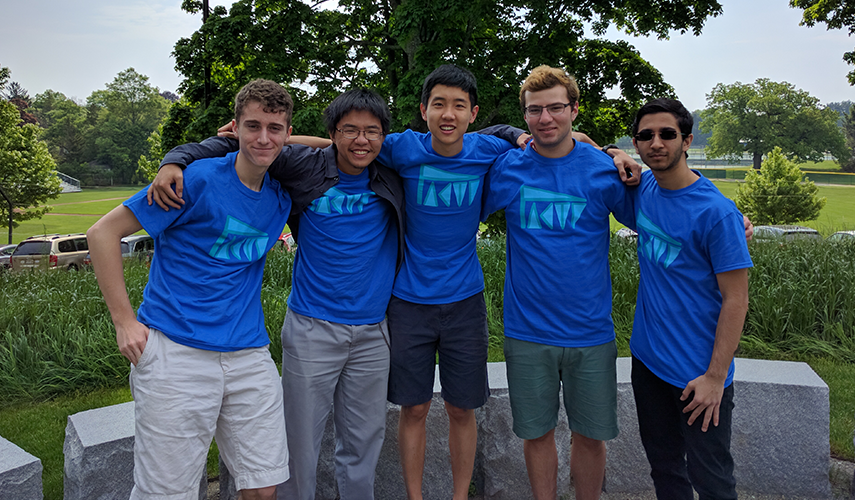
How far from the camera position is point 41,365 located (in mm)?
5410

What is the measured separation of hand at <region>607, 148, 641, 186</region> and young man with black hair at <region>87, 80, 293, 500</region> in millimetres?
1589

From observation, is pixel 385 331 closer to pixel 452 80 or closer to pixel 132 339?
pixel 132 339

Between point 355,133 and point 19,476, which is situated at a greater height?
point 355,133

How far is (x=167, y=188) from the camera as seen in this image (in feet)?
7.23

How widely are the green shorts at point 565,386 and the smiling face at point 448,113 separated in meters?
1.08

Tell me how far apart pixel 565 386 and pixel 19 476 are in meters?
2.69

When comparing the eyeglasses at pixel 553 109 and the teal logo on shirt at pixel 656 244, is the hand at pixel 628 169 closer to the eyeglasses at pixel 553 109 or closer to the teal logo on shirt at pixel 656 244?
the teal logo on shirt at pixel 656 244

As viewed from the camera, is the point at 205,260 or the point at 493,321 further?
the point at 493,321

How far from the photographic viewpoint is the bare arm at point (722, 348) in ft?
6.95

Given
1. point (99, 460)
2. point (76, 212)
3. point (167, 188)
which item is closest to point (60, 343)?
point (99, 460)

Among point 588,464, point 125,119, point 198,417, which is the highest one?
point 125,119

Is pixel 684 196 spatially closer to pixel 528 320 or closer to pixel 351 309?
pixel 528 320

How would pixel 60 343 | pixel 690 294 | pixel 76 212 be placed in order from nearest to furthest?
pixel 690 294
pixel 60 343
pixel 76 212

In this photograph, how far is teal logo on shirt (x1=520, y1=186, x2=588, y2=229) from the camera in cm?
256
